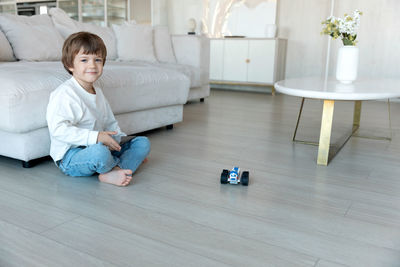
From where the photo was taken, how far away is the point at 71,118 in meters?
1.57

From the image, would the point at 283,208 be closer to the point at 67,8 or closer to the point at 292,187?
the point at 292,187

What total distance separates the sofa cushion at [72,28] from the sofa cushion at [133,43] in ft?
0.27

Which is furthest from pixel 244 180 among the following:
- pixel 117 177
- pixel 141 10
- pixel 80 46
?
pixel 141 10

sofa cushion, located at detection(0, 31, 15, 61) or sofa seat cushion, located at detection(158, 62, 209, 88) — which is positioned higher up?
sofa cushion, located at detection(0, 31, 15, 61)

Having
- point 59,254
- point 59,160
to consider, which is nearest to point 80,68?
point 59,160

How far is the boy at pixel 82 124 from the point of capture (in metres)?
1.55

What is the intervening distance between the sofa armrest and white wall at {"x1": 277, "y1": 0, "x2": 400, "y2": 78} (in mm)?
1811

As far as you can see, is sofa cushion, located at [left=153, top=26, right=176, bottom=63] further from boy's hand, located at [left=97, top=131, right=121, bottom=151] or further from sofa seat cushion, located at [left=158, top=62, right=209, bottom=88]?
boy's hand, located at [left=97, top=131, right=121, bottom=151]

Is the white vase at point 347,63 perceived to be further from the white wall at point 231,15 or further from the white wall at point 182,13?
the white wall at point 182,13

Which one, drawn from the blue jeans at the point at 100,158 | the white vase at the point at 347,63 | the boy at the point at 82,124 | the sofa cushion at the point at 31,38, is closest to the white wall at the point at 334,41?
the white vase at the point at 347,63

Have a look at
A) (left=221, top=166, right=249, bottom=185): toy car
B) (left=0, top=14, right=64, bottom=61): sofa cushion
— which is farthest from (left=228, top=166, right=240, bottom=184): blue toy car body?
(left=0, top=14, right=64, bottom=61): sofa cushion

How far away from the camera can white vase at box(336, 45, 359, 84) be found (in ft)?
7.45

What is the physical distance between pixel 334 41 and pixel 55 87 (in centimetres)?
418

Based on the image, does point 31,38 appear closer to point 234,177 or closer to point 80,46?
point 80,46
